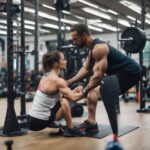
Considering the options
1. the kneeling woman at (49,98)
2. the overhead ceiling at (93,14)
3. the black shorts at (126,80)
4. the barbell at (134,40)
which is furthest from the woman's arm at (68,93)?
the overhead ceiling at (93,14)

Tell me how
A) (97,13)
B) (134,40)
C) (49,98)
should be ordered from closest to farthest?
(49,98) < (134,40) < (97,13)

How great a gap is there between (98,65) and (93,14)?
9.49 metres

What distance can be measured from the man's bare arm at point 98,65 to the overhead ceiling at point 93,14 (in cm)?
575

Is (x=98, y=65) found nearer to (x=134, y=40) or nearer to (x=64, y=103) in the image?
(x=64, y=103)

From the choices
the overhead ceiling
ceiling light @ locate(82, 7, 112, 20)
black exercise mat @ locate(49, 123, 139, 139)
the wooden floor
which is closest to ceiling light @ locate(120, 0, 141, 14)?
the overhead ceiling

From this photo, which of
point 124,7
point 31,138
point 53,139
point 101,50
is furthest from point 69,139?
point 124,7

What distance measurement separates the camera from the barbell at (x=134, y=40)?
3627 millimetres

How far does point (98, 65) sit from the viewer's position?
2.95m

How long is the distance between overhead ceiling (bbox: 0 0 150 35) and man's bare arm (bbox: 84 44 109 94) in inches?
226

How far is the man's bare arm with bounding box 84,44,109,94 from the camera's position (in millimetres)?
2930

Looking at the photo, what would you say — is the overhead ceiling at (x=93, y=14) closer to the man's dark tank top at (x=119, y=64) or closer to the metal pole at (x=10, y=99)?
the metal pole at (x=10, y=99)

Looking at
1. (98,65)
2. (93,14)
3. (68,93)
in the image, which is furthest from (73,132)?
(93,14)

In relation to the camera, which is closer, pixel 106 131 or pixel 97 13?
pixel 106 131

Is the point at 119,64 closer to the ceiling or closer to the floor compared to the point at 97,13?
closer to the floor
